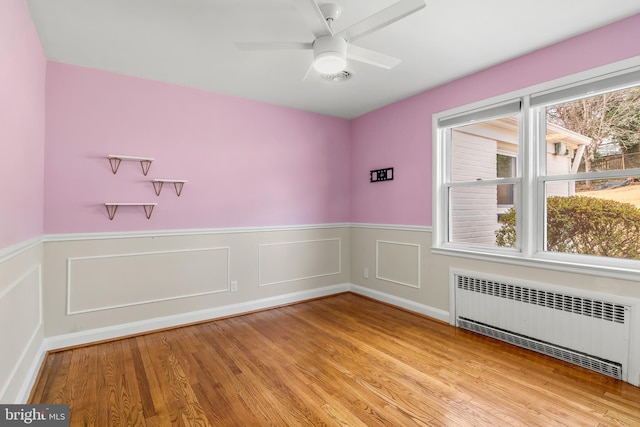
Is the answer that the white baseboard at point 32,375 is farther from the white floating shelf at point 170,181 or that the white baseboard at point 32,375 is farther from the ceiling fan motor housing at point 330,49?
the ceiling fan motor housing at point 330,49

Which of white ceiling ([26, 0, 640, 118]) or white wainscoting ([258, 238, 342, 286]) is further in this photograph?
white wainscoting ([258, 238, 342, 286])

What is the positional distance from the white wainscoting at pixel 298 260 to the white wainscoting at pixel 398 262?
66 centimetres

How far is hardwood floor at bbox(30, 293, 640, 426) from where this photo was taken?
1885 millimetres

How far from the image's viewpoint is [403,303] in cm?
386

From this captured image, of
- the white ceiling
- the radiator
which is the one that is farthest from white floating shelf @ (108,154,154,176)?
the radiator

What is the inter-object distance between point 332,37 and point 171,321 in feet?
10.0

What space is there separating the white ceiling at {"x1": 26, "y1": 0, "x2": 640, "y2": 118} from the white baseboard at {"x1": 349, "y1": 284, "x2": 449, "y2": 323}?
2.47 meters

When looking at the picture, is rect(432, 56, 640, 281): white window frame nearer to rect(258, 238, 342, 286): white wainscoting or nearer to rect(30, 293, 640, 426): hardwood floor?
rect(30, 293, 640, 426): hardwood floor

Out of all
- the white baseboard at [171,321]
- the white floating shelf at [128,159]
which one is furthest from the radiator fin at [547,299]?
the white floating shelf at [128,159]

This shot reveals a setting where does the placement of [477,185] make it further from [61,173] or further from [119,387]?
[61,173]

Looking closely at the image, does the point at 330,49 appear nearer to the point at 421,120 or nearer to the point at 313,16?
the point at 313,16

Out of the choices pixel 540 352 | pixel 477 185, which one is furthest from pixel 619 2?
pixel 540 352

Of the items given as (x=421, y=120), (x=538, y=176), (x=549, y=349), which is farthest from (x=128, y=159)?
(x=549, y=349)

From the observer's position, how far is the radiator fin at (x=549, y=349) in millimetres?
2307
